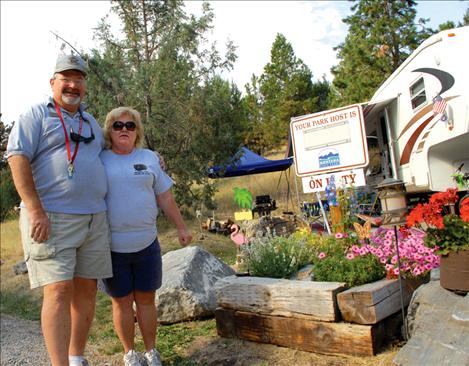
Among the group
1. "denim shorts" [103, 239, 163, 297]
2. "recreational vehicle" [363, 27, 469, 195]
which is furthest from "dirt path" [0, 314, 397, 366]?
"recreational vehicle" [363, 27, 469, 195]

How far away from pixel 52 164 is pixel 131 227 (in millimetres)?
613

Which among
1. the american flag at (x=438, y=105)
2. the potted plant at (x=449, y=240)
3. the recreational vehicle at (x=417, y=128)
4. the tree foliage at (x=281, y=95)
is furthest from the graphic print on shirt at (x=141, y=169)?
the tree foliage at (x=281, y=95)

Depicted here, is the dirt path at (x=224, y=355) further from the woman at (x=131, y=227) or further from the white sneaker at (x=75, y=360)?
the white sneaker at (x=75, y=360)

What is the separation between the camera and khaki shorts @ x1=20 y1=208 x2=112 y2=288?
2619 mm

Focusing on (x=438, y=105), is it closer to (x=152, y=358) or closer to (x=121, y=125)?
(x=121, y=125)

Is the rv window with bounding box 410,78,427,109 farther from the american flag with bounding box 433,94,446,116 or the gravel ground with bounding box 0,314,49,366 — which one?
the gravel ground with bounding box 0,314,49,366

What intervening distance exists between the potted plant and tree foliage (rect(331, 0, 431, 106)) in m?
14.6

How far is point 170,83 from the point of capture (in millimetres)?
9695

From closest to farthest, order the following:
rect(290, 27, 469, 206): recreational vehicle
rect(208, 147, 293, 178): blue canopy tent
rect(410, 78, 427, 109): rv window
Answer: rect(290, 27, 469, 206): recreational vehicle < rect(410, 78, 427, 109): rv window < rect(208, 147, 293, 178): blue canopy tent

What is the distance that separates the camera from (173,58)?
10.1m

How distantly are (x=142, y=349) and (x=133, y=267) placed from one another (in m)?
0.91

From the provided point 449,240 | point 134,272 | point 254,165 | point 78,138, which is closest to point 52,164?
point 78,138

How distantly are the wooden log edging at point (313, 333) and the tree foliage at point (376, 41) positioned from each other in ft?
48.2

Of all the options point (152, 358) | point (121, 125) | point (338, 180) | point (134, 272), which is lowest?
point (152, 358)
